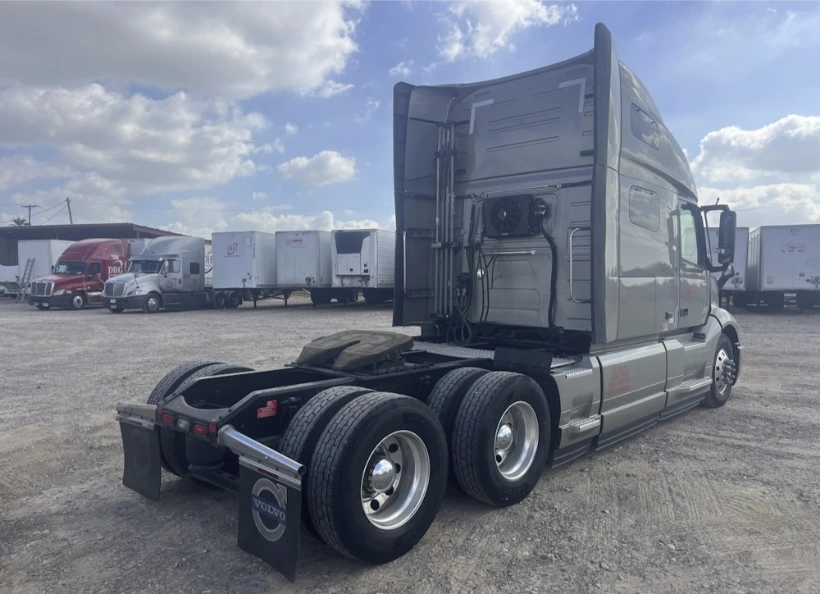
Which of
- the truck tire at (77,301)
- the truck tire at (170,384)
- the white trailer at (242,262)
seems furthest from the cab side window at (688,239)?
the truck tire at (77,301)

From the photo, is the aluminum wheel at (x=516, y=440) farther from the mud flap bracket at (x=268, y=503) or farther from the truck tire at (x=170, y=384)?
the truck tire at (x=170, y=384)

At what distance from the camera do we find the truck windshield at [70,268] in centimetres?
2742

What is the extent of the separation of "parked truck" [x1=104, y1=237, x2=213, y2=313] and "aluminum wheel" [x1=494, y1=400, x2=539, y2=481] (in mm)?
22534

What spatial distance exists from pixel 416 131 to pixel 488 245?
4.86ft

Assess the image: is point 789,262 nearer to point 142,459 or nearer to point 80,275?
point 142,459

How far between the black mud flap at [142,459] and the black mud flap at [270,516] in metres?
1.05

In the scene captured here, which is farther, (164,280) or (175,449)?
(164,280)

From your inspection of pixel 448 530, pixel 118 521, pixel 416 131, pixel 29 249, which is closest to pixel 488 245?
pixel 416 131

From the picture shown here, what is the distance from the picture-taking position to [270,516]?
3205mm

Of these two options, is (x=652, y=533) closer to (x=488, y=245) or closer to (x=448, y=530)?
(x=448, y=530)

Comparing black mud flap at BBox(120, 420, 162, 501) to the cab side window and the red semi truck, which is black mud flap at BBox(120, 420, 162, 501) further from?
the red semi truck

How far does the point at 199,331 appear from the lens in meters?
17.0

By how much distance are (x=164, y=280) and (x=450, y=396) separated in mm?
23786

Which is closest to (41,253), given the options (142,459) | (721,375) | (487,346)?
(487,346)
